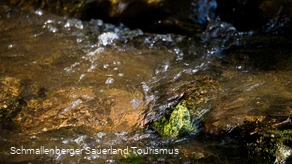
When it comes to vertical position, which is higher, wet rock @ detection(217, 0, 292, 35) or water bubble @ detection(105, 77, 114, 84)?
wet rock @ detection(217, 0, 292, 35)

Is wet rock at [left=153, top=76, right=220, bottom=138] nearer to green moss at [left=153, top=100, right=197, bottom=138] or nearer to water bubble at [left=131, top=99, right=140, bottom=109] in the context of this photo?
green moss at [left=153, top=100, right=197, bottom=138]

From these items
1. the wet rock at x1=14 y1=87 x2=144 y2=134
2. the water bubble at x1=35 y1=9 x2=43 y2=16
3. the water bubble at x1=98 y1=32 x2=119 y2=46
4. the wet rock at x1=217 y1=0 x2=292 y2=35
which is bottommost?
the wet rock at x1=14 y1=87 x2=144 y2=134

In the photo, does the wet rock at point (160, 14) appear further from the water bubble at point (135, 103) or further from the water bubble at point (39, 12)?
the water bubble at point (135, 103)

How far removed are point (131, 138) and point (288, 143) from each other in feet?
4.06

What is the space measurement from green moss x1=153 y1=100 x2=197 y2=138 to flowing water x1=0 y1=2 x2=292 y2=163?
2.9 inches

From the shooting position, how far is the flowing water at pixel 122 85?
245 cm

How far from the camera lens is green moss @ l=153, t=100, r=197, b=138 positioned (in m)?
2.54

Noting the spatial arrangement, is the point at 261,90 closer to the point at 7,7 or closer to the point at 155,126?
the point at 155,126

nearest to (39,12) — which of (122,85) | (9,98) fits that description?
(9,98)

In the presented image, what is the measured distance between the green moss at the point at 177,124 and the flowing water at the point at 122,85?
0.24ft

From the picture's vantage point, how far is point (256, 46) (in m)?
3.96

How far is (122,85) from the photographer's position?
327cm

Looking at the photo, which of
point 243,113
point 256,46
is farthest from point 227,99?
point 256,46

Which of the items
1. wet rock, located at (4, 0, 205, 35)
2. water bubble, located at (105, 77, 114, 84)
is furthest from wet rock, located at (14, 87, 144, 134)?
wet rock, located at (4, 0, 205, 35)
